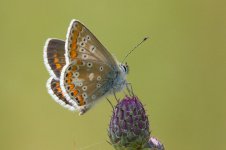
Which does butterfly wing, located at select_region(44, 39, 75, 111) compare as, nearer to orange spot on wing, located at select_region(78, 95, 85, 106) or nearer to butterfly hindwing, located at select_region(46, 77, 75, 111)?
butterfly hindwing, located at select_region(46, 77, 75, 111)

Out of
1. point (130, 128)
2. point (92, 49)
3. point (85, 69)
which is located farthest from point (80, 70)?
point (130, 128)

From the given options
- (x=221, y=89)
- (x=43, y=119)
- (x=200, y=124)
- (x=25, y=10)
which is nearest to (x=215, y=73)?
(x=221, y=89)

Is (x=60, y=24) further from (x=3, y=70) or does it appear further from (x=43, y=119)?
(x=43, y=119)

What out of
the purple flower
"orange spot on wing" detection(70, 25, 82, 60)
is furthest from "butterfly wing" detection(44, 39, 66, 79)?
the purple flower

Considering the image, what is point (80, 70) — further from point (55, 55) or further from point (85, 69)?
point (55, 55)

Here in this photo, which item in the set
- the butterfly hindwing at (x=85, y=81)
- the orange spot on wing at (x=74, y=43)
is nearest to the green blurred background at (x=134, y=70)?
the butterfly hindwing at (x=85, y=81)

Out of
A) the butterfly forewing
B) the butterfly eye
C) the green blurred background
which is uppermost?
the butterfly forewing

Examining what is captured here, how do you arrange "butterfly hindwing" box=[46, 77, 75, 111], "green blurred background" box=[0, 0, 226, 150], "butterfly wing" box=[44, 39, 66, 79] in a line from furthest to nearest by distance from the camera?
"green blurred background" box=[0, 0, 226, 150]
"butterfly wing" box=[44, 39, 66, 79]
"butterfly hindwing" box=[46, 77, 75, 111]
